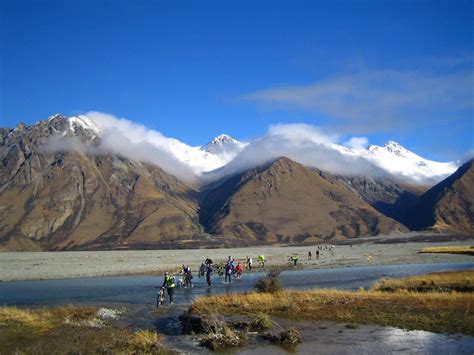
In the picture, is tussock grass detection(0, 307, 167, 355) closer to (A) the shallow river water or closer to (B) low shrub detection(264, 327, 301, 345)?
(A) the shallow river water

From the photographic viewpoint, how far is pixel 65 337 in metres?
22.5

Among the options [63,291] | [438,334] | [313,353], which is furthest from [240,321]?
[63,291]

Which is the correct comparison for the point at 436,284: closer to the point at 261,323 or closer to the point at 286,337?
the point at 261,323

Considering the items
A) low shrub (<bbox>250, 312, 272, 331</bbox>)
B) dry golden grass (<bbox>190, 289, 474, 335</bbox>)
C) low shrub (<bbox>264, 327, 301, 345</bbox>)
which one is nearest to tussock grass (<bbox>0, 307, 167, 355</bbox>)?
low shrub (<bbox>250, 312, 272, 331</bbox>)

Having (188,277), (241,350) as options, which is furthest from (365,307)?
(188,277)

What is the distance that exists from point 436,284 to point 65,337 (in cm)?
2808

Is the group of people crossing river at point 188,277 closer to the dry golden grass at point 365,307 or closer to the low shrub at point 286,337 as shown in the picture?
the dry golden grass at point 365,307

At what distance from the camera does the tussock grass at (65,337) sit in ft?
67.5

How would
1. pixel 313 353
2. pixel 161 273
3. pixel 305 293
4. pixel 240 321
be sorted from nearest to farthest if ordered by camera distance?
pixel 313 353
pixel 240 321
pixel 305 293
pixel 161 273

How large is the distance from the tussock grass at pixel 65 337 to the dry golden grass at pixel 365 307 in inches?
274

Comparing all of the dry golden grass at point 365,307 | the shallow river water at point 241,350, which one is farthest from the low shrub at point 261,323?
the dry golden grass at point 365,307

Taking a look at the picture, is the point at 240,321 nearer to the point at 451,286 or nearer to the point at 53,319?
the point at 53,319

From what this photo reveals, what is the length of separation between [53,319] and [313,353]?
16.7 m

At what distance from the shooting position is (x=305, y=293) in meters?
35.3
